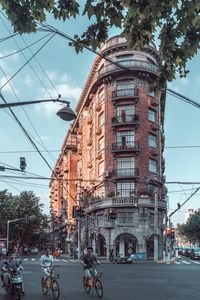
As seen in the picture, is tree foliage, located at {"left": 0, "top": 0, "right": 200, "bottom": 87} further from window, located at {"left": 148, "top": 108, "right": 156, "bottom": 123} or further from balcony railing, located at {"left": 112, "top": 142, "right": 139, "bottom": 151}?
window, located at {"left": 148, "top": 108, "right": 156, "bottom": 123}

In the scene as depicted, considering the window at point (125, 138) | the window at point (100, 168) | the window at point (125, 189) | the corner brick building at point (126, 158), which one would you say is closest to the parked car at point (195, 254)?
the corner brick building at point (126, 158)

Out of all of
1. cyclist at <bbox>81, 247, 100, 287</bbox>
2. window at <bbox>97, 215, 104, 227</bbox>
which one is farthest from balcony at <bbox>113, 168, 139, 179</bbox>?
cyclist at <bbox>81, 247, 100, 287</bbox>

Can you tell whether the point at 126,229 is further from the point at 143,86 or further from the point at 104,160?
the point at 143,86

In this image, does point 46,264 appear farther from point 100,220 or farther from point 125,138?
point 125,138

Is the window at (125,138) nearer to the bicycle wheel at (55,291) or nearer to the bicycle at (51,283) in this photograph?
the bicycle at (51,283)

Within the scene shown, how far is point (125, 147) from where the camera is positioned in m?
55.6

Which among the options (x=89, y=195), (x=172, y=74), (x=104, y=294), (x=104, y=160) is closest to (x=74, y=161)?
(x=89, y=195)

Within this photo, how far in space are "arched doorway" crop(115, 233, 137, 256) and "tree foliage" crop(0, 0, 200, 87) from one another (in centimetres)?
4795

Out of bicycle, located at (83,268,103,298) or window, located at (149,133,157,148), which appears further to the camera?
window, located at (149,133,157,148)

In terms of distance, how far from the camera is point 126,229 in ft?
174

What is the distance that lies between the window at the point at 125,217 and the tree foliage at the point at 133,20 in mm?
46964

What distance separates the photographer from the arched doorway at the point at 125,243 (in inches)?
2114

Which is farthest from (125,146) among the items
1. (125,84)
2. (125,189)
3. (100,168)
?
(125,84)

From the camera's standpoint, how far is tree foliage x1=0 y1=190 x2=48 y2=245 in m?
73.4
